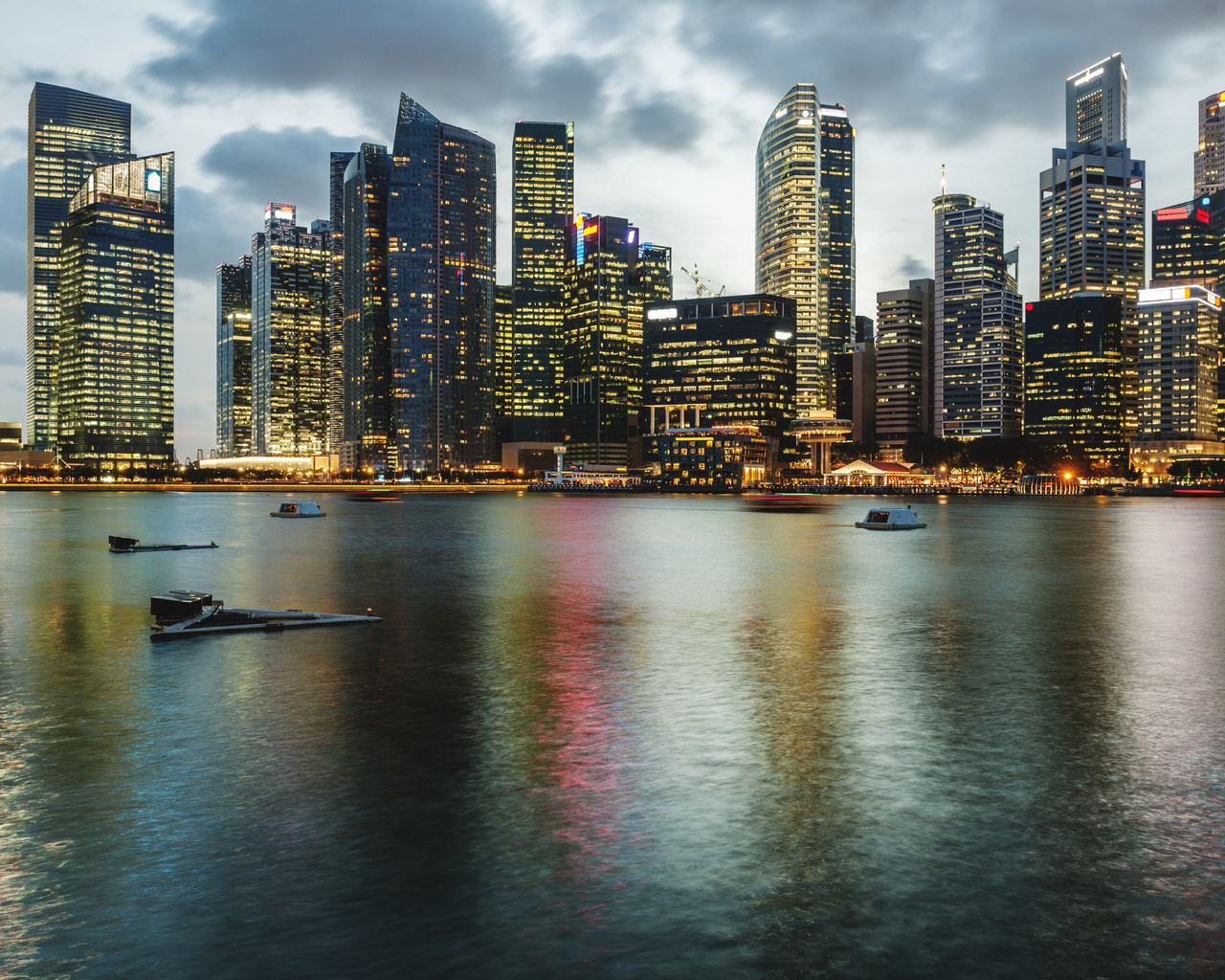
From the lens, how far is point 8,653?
3209 cm

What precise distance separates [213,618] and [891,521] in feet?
305

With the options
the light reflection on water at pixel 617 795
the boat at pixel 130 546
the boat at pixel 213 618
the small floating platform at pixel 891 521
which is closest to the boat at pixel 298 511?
the boat at pixel 130 546

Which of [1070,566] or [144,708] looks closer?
Answer: [144,708]

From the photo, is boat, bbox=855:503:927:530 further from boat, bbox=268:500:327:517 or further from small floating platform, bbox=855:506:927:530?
boat, bbox=268:500:327:517

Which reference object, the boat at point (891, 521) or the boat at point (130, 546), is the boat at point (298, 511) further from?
the boat at point (891, 521)

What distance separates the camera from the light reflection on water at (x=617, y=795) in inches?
458

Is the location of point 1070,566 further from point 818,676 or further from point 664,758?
point 664,758

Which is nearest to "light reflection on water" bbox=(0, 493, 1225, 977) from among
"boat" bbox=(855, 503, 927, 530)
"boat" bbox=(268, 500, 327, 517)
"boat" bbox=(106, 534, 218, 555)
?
"boat" bbox=(106, 534, 218, 555)

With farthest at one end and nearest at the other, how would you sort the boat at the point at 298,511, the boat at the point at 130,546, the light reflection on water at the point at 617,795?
the boat at the point at 298,511, the boat at the point at 130,546, the light reflection on water at the point at 617,795

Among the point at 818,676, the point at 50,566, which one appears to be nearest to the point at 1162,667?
the point at 818,676

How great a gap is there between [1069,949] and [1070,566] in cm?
6399

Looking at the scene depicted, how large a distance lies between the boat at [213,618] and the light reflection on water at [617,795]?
1455 mm

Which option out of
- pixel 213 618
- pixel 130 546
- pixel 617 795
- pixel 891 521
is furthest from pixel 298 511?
pixel 617 795

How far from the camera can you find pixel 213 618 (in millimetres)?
37562
